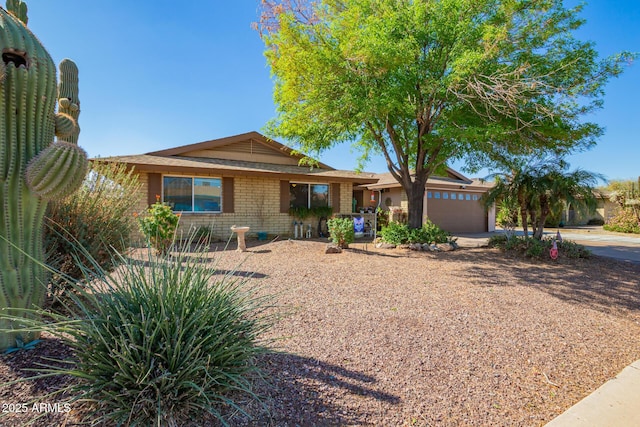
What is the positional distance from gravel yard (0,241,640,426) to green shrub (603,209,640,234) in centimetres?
1759

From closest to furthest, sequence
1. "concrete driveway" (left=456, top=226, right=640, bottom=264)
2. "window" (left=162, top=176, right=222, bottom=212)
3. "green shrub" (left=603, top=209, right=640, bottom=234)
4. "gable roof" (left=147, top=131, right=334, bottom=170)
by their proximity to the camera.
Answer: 1. "concrete driveway" (left=456, top=226, right=640, bottom=264)
2. "window" (left=162, top=176, right=222, bottom=212)
3. "gable roof" (left=147, top=131, right=334, bottom=170)
4. "green shrub" (left=603, top=209, right=640, bottom=234)

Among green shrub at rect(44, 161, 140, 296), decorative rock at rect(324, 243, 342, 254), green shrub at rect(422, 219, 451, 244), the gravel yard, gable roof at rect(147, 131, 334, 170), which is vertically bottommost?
the gravel yard

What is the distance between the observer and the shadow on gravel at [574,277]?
15.9 feet

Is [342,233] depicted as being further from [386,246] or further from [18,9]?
[18,9]

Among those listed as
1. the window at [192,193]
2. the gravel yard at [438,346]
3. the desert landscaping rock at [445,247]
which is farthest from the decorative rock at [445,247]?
the window at [192,193]

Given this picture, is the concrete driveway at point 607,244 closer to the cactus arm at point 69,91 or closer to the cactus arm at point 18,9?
the cactus arm at point 69,91

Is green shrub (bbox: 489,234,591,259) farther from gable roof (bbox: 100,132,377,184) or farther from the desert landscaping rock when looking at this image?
gable roof (bbox: 100,132,377,184)

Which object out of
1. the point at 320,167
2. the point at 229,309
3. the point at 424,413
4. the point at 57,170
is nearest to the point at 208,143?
the point at 320,167

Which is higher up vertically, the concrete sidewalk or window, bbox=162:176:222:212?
window, bbox=162:176:222:212


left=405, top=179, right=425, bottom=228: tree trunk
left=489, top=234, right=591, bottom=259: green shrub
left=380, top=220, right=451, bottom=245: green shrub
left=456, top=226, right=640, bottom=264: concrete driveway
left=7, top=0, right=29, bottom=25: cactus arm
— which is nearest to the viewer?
left=7, top=0, right=29, bottom=25: cactus arm

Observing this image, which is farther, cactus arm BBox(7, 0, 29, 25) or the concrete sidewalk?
cactus arm BBox(7, 0, 29, 25)

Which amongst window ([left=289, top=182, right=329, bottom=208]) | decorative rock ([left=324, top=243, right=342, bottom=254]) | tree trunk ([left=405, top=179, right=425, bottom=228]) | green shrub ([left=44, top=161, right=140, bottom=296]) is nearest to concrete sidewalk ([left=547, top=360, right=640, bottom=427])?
green shrub ([left=44, top=161, right=140, bottom=296])

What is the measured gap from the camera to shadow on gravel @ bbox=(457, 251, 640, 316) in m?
4.86

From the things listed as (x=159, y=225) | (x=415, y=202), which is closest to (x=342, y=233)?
(x=415, y=202)
